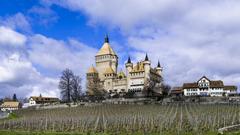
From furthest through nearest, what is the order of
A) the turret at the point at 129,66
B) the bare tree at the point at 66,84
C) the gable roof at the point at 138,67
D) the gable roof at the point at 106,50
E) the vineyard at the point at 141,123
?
1. the gable roof at the point at 106,50
2. the turret at the point at 129,66
3. the gable roof at the point at 138,67
4. the bare tree at the point at 66,84
5. the vineyard at the point at 141,123

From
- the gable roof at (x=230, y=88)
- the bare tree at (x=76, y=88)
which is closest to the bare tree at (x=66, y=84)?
the bare tree at (x=76, y=88)

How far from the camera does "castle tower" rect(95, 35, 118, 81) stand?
487ft

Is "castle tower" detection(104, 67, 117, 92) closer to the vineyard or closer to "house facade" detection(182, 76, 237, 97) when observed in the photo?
"house facade" detection(182, 76, 237, 97)

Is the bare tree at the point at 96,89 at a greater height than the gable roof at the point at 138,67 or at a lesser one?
lesser

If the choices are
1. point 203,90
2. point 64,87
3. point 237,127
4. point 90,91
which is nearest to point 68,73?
point 64,87

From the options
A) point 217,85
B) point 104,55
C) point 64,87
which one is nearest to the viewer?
point 64,87

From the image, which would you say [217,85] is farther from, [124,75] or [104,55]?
[104,55]

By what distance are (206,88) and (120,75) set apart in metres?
33.8

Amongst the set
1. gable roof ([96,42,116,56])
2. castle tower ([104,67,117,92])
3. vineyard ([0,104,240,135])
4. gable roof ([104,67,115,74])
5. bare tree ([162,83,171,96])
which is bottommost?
vineyard ([0,104,240,135])

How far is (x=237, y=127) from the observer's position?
30.1 m

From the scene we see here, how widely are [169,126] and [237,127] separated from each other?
7.23 metres

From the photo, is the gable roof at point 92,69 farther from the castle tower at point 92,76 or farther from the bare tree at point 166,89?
the bare tree at point 166,89

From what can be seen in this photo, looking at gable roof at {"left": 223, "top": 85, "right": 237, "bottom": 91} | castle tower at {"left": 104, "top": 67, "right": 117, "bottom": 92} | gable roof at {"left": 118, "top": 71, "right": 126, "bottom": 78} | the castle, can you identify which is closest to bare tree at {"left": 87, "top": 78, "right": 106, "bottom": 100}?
the castle

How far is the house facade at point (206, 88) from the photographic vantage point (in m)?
122
